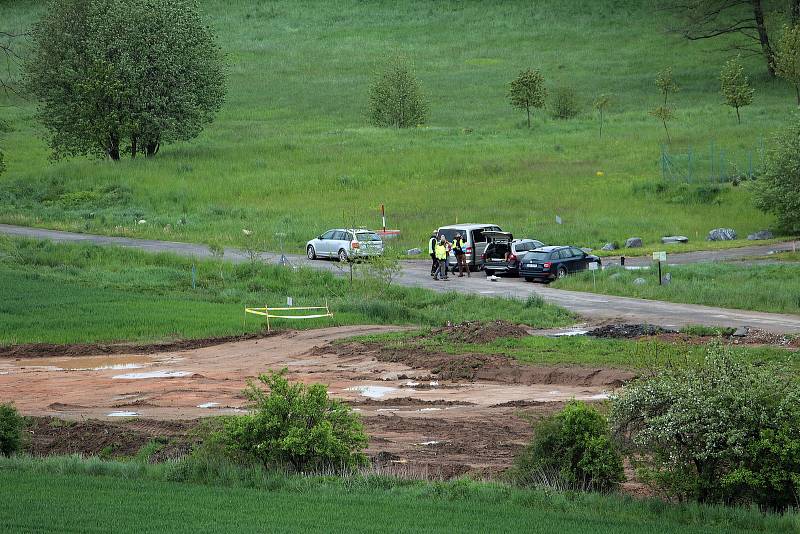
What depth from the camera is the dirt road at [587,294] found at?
32.5 meters

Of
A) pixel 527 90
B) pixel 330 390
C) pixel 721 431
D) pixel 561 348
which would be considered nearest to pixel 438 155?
pixel 527 90

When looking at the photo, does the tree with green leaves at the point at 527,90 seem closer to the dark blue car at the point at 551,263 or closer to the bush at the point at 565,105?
the bush at the point at 565,105

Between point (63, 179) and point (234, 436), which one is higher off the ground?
point (63, 179)

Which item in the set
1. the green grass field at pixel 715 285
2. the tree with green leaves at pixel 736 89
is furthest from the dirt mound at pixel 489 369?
the tree with green leaves at pixel 736 89

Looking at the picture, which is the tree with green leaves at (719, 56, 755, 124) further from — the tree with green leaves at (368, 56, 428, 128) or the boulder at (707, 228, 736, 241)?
the boulder at (707, 228, 736, 241)

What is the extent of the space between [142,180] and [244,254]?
22.8 m

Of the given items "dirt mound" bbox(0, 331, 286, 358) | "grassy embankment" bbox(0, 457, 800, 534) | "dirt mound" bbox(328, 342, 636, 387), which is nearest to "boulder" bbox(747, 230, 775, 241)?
"dirt mound" bbox(328, 342, 636, 387)

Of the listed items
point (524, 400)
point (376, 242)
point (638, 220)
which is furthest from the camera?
point (638, 220)

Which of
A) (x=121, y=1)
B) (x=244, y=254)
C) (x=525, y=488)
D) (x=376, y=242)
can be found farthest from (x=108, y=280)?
(x=121, y=1)

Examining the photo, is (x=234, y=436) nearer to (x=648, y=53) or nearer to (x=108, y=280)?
(x=108, y=280)

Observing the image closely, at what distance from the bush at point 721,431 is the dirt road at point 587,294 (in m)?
15.9

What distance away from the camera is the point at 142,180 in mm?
70812

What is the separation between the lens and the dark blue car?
44.1m

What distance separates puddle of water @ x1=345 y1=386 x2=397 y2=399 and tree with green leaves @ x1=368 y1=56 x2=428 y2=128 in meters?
71.1
